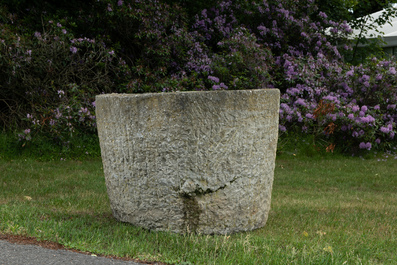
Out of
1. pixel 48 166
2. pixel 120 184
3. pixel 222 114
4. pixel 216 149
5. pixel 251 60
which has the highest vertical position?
pixel 251 60

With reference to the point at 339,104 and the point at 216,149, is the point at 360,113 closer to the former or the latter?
the point at 339,104

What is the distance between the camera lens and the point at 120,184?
3.88m

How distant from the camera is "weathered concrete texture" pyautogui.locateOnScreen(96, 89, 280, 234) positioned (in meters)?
3.56

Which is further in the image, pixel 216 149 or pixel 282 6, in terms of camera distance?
pixel 282 6

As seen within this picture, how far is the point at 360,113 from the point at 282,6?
3571 mm

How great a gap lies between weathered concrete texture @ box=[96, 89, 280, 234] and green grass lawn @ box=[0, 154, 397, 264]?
0.62 feet

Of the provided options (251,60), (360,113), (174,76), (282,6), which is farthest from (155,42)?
(360,113)

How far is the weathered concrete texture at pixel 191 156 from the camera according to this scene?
3.56m

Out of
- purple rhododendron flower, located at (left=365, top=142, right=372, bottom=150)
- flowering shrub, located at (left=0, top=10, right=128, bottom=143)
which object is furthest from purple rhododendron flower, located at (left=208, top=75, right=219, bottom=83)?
purple rhododendron flower, located at (left=365, top=142, right=372, bottom=150)

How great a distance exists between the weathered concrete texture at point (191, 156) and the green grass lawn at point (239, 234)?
0.19m

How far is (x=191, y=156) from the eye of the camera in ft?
11.7

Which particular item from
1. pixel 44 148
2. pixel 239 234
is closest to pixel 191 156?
pixel 239 234

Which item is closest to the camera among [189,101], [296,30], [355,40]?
[189,101]

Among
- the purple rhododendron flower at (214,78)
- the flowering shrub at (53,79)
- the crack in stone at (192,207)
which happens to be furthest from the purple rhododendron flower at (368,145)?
the crack in stone at (192,207)
